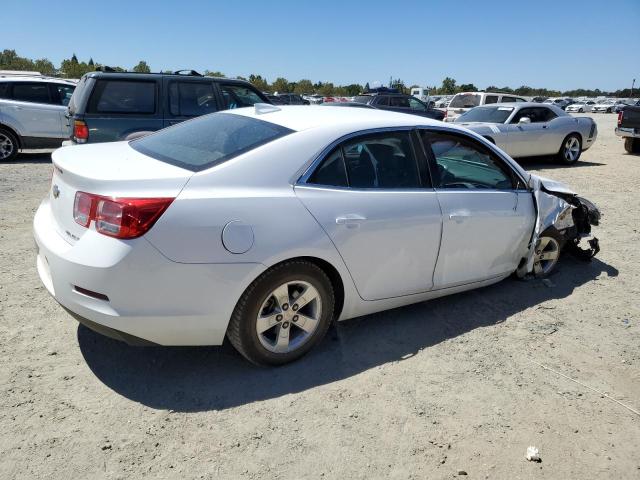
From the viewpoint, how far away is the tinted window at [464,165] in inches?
151

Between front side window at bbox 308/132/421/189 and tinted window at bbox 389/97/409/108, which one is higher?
tinted window at bbox 389/97/409/108

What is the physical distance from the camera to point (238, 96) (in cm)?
883

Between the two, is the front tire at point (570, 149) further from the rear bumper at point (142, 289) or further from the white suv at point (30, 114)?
the rear bumper at point (142, 289)

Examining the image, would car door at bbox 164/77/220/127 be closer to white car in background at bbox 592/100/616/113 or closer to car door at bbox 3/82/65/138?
car door at bbox 3/82/65/138

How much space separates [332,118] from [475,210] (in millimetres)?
1280

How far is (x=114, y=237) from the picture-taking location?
8.66 ft

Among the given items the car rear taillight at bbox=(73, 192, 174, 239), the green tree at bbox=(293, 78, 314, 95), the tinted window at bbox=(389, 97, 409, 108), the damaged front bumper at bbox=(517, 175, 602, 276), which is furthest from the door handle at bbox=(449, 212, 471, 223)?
the green tree at bbox=(293, 78, 314, 95)

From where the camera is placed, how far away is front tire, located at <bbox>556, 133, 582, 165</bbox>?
41.3 feet

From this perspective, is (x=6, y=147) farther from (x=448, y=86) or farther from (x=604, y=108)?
(x=448, y=86)

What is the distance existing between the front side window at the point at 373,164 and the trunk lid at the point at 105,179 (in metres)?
0.88

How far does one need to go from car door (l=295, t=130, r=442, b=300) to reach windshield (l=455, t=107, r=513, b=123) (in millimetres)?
8888

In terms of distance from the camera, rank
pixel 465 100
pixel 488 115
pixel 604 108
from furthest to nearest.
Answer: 1. pixel 604 108
2. pixel 465 100
3. pixel 488 115

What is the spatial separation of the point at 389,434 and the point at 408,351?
0.91 meters

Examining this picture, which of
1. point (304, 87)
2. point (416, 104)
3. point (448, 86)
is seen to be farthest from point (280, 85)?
point (416, 104)
